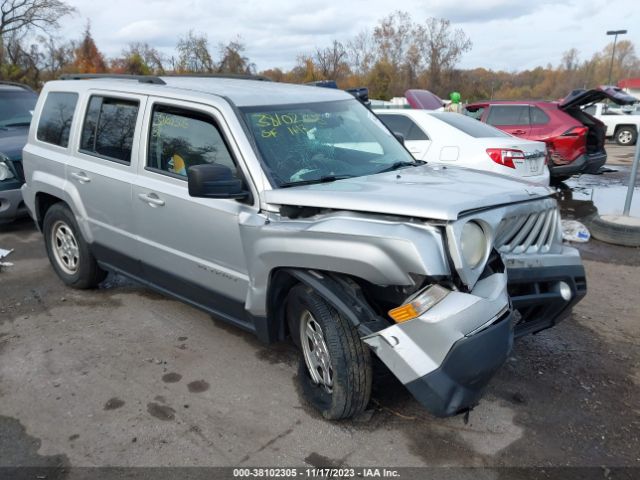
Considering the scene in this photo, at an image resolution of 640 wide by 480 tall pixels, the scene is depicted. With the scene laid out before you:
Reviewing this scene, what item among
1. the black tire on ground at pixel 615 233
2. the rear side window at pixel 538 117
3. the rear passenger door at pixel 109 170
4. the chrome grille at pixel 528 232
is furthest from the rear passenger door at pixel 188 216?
the rear side window at pixel 538 117

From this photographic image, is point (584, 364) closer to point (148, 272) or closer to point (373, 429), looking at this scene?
point (373, 429)

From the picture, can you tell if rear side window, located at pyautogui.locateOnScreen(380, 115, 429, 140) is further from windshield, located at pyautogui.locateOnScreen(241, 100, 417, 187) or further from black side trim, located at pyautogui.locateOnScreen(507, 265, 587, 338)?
black side trim, located at pyautogui.locateOnScreen(507, 265, 587, 338)

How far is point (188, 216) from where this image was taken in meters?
3.77

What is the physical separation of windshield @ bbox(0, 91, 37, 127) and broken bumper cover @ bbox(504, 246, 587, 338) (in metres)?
7.90

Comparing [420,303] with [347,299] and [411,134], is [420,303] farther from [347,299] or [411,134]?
[411,134]

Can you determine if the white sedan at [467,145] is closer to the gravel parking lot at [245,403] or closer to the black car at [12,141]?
the gravel parking lot at [245,403]

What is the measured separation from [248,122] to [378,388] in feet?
6.23

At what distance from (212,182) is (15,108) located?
276 inches

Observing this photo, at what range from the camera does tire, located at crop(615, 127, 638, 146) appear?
2045 centimetres

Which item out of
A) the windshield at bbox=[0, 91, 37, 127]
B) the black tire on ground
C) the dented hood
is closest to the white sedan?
the black tire on ground

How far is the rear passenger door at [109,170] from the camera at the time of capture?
4250 mm

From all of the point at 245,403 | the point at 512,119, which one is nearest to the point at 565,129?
the point at 512,119

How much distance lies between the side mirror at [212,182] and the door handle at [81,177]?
1.83 meters

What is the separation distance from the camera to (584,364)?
3918 mm
